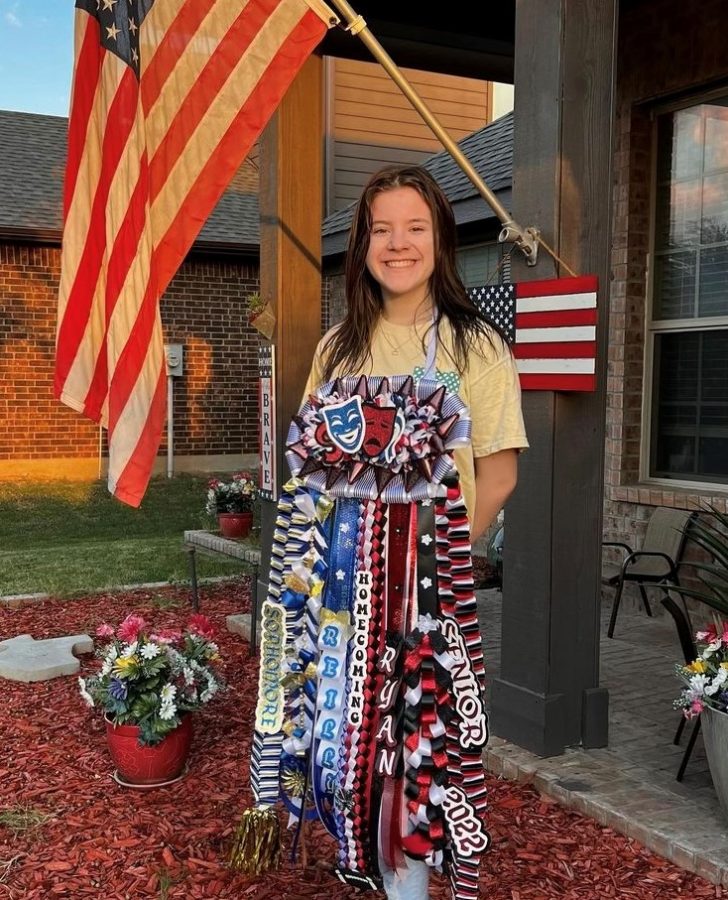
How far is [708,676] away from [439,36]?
4.41 m

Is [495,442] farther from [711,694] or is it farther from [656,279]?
[656,279]

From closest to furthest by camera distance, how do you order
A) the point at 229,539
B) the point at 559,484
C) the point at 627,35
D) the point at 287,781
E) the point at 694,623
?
the point at 287,781 → the point at 559,484 → the point at 694,623 → the point at 627,35 → the point at 229,539

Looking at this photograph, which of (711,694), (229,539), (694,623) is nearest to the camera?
(711,694)

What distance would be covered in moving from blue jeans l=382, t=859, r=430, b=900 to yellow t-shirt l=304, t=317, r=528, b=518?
0.90 metres

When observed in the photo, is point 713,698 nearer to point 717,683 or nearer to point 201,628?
point 717,683

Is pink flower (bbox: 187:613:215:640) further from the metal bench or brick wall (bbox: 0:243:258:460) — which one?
brick wall (bbox: 0:243:258:460)

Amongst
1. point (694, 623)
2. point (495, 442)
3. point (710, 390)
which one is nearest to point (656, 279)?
point (710, 390)

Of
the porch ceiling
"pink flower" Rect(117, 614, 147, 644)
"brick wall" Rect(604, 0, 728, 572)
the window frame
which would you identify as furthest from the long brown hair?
the window frame

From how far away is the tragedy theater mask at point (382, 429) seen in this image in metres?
2.00

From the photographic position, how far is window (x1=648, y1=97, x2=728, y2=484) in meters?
5.50

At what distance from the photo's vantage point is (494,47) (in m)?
5.97

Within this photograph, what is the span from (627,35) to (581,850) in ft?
16.2

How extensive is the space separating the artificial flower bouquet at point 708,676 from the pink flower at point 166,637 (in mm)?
1882

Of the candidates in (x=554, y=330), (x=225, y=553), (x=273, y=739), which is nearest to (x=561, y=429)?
(x=554, y=330)
